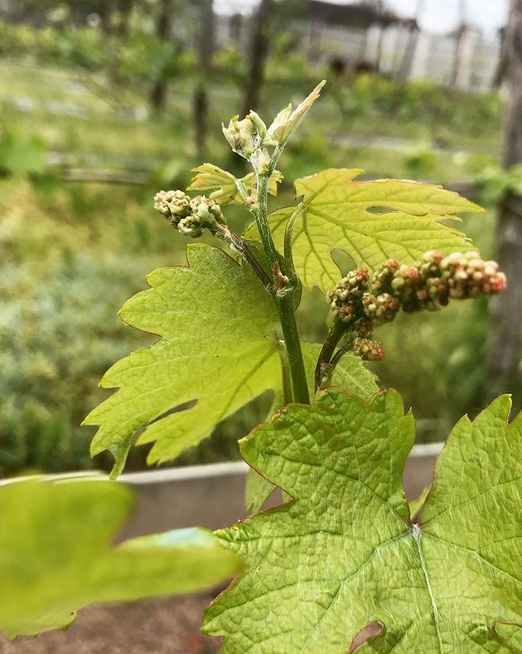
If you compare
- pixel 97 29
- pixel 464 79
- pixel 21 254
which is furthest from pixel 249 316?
pixel 464 79

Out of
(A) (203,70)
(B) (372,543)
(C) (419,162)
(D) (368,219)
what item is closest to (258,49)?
(A) (203,70)

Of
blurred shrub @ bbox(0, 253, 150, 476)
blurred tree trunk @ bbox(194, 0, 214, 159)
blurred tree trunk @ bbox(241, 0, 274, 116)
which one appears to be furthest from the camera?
blurred tree trunk @ bbox(194, 0, 214, 159)

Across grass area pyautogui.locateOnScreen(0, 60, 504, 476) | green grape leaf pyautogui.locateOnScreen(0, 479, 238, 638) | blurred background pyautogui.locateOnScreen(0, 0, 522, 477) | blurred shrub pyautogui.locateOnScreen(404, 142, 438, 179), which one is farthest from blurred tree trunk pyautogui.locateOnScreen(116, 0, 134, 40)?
green grape leaf pyautogui.locateOnScreen(0, 479, 238, 638)

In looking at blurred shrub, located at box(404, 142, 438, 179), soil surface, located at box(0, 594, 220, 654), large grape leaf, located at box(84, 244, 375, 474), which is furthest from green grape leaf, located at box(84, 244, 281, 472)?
blurred shrub, located at box(404, 142, 438, 179)

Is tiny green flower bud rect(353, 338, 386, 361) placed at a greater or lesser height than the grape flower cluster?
lesser

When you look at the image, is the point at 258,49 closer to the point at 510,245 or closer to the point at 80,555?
the point at 510,245

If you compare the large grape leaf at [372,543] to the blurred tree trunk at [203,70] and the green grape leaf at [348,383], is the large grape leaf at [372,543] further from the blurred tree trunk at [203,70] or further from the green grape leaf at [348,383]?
the blurred tree trunk at [203,70]

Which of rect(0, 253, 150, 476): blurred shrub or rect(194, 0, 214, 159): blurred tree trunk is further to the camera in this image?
rect(194, 0, 214, 159): blurred tree trunk

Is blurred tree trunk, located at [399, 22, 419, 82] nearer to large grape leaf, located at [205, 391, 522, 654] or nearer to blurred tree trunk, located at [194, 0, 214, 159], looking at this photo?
blurred tree trunk, located at [194, 0, 214, 159]

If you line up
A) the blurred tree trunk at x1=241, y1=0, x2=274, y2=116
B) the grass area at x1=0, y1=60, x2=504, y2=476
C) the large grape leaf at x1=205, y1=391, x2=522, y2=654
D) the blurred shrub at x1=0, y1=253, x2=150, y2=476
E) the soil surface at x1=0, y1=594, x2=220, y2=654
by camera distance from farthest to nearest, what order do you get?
the blurred tree trunk at x1=241, y1=0, x2=274, y2=116 < the grass area at x1=0, y1=60, x2=504, y2=476 < the blurred shrub at x1=0, y1=253, x2=150, y2=476 < the soil surface at x1=0, y1=594, x2=220, y2=654 < the large grape leaf at x1=205, y1=391, x2=522, y2=654

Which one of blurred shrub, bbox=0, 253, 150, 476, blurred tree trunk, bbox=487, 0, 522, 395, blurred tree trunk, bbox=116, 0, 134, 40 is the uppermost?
blurred tree trunk, bbox=116, 0, 134, 40
